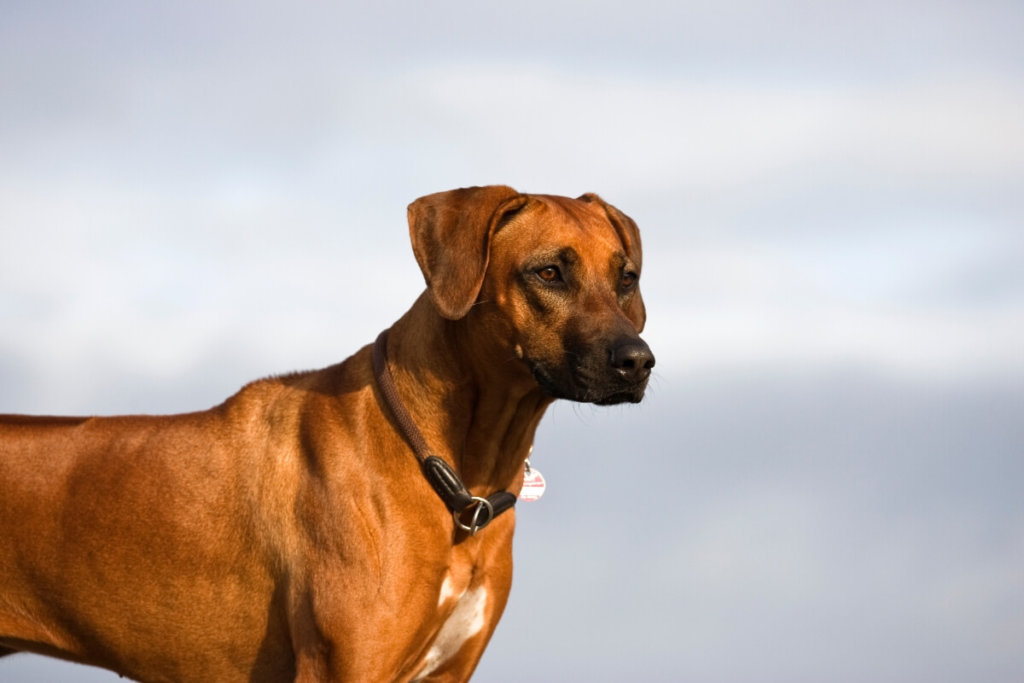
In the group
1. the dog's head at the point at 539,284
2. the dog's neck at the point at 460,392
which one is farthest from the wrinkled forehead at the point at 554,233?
the dog's neck at the point at 460,392

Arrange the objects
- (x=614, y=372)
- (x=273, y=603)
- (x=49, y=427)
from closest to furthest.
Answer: (x=614, y=372) → (x=273, y=603) → (x=49, y=427)

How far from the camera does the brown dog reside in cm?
715

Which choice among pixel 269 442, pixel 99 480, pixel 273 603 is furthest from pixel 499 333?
pixel 99 480

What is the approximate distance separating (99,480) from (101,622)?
80 centimetres

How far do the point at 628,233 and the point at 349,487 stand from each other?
7.83ft

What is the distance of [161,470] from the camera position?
7.72 m

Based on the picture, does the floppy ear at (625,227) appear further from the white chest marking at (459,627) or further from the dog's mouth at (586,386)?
the white chest marking at (459,627)

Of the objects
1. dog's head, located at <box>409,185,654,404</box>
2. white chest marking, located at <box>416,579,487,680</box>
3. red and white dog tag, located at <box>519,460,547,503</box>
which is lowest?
white chest marking, located at <box>416,579,487,680</box>

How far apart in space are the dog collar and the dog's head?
1.98ft

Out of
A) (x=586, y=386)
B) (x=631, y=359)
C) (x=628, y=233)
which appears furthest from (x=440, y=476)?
(x=628, y=233)

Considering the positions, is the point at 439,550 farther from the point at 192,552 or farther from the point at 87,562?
the point at 87,562

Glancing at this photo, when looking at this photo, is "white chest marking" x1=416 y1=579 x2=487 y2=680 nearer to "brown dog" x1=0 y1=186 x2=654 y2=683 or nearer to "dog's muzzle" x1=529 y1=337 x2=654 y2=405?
"brown dog" x1=0 y1=186 x2=654 y2=683

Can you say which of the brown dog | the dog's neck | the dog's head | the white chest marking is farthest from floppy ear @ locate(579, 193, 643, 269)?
the white chest marking

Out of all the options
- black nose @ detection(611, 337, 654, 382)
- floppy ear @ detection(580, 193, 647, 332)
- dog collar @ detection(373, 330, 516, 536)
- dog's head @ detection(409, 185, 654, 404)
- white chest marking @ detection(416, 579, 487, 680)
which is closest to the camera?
black nose @ detection(611, 337, 654, 382)
